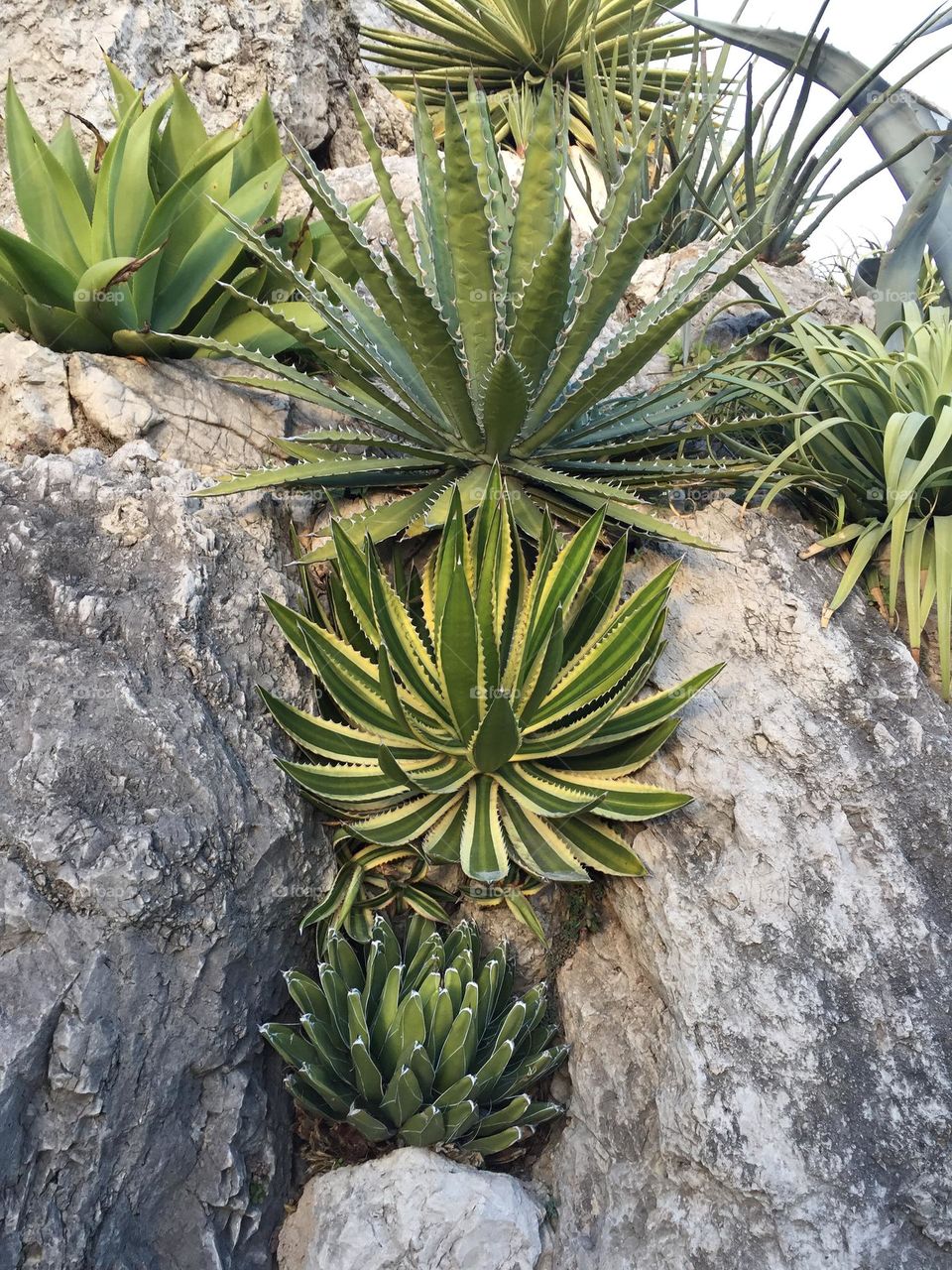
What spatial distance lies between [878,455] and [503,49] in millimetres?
4090

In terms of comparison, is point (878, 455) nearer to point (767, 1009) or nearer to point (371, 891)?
point (767, 1009)

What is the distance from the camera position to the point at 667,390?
9.17ft

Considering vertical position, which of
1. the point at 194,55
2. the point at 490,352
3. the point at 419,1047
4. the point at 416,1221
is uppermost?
the point at 490,352

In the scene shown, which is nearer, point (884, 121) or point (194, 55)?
point (884, 121)

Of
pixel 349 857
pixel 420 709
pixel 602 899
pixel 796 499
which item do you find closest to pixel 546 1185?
pixel 602 899

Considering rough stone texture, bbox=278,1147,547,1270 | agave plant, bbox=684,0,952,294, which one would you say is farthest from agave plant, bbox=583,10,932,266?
rough stone texture, bbox=278,1147,547,1270

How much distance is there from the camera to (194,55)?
4.85 m

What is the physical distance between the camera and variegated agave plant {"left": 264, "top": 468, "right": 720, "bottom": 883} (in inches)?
91.3

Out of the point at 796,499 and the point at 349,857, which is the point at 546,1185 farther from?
the point at 796,499

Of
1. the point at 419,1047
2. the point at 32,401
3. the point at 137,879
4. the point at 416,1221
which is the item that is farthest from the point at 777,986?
the point at 32,401

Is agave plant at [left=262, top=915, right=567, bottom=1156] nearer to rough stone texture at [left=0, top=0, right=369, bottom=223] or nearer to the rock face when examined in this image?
the rock face

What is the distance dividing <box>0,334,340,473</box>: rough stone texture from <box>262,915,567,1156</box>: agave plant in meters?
1.60

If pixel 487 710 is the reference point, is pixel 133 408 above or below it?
below

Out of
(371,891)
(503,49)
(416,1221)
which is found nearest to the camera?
(416,1221)
